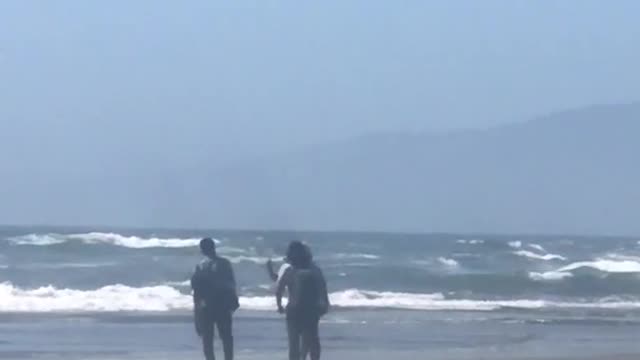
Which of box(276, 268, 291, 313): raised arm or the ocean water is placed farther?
the ocean water

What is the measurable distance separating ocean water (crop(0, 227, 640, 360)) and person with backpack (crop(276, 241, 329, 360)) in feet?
14.5

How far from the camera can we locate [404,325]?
94.4ft

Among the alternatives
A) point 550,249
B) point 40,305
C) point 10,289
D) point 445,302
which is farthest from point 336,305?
point 550,249

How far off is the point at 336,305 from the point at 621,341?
38.4ft

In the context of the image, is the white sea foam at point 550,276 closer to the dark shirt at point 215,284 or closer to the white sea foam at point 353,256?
the white sea foam at point 353,256

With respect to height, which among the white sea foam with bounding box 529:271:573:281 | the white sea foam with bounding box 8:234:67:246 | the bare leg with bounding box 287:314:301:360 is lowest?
the bare leg with bounding box 287:314:301:360

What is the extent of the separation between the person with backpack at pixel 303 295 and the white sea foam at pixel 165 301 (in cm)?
1693

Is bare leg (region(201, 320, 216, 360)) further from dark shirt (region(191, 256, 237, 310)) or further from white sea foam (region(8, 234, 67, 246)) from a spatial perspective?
white sea foam (region(8, 234, 67, 246))

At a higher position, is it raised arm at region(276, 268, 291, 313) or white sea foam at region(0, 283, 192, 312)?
raised arm at region(276, 268, 291, 313)

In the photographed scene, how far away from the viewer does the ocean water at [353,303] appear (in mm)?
23484

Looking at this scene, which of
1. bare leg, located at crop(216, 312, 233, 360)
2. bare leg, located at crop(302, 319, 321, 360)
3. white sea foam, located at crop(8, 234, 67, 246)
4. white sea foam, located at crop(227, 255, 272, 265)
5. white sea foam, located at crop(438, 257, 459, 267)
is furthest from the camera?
white sea foam, located at crop(8, 234, 67, 246)

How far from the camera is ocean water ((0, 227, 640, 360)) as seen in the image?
23.5 meters

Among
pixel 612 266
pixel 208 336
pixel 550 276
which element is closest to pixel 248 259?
pixel 550 276

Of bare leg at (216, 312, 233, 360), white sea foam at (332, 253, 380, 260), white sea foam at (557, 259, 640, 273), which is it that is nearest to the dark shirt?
bare leg at (216, 312, 233, 360)
